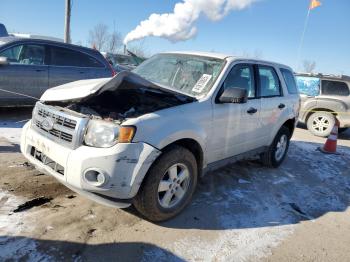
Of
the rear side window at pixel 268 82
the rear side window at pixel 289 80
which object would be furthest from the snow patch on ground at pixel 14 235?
the rear side window at pixel 289 80

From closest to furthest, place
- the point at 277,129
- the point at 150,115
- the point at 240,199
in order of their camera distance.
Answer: the point at 150,115
the point at 240,199
the point at 277,129

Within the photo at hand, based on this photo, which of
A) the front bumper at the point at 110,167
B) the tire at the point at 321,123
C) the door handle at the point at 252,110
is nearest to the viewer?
the front bumper at the point at 110,167

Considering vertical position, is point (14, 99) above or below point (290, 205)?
above

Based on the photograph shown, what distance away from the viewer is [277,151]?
5977 millimetres

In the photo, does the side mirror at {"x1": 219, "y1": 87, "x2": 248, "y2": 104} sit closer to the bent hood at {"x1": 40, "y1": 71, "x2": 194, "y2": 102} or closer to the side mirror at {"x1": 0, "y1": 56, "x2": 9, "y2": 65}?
the bent hood at {"x1": 40, "y1": 71, "x2": 194, "y2": 102}

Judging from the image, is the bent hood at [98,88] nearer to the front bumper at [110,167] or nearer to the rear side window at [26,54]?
the front bumper at [110,167]

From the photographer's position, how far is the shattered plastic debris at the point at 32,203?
11.5 feet

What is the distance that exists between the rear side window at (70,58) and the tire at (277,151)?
181 inches

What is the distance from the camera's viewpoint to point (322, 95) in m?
9.85

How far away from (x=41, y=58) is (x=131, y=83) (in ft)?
15.1

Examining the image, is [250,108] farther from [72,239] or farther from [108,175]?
[72,239]

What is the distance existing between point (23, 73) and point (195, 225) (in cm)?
516

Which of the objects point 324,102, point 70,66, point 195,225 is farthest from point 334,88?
point 195,225

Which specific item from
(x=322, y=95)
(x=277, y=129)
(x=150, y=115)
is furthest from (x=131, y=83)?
(x=322, y=95)
